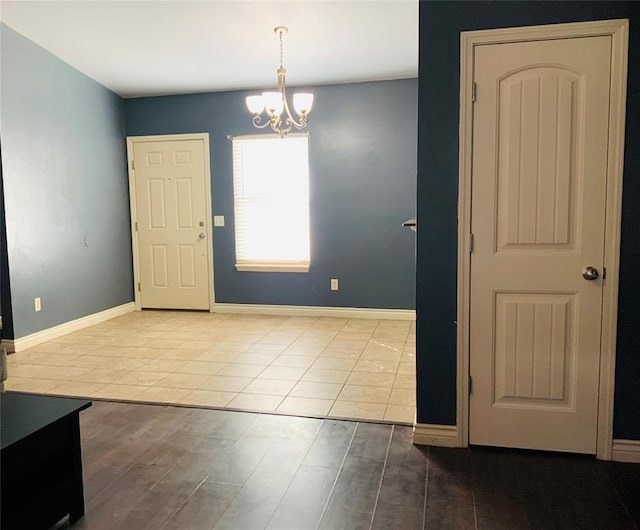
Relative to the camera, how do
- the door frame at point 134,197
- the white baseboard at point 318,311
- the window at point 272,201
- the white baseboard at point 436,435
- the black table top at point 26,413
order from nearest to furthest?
the black table top at point 26,413
the white baseboard at point 436,435
the white baseboard at point 318,311
the window at point 272,201
the door frame at point 134,197

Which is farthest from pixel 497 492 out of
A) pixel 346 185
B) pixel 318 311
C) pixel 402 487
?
pixel 346 185

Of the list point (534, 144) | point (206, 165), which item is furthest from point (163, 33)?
point (534, 144)

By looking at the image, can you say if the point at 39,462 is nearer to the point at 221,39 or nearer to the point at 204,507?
the point at 204,507

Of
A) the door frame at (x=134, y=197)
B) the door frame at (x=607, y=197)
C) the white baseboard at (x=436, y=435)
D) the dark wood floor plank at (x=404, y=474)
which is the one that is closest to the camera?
the dark wood floor plank at (x=404, y=474)

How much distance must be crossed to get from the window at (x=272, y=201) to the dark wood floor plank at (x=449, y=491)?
3434 millimetres

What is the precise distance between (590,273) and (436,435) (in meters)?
1.07

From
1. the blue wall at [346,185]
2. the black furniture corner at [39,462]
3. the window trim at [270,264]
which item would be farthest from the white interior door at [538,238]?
the window trim at [270,264]

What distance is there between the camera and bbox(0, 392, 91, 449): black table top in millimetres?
1672

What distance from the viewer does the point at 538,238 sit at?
2.37 metres

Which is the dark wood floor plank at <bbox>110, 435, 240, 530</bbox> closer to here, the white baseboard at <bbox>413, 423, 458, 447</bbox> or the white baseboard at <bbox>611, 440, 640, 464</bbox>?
the white baseboard at <bbox>413, 423, 458, 447</bbox>

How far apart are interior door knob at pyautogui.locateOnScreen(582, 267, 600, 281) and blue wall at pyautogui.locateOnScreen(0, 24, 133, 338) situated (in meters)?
4.36

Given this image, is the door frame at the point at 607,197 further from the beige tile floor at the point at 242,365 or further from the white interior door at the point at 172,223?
the white interior door at the point at 172,223

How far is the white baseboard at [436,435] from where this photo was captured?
8.33ft

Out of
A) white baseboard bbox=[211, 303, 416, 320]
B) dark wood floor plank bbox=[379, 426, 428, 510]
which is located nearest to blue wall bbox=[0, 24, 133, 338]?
white baseboard bbox=[211, 303, 416, 320]
